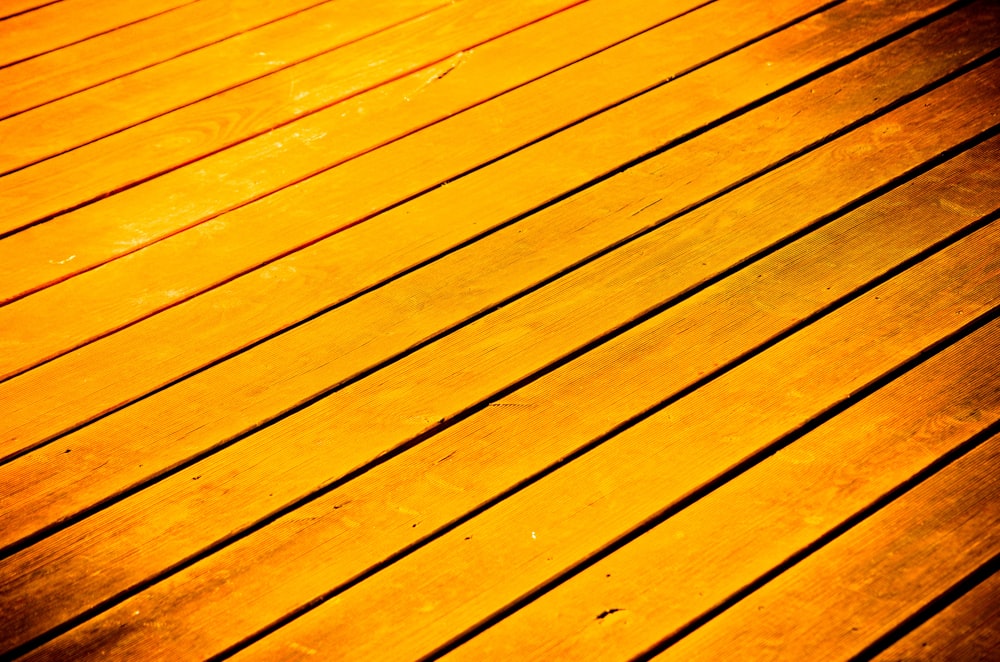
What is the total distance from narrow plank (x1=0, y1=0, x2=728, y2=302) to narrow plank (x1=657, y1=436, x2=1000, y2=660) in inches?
36.4

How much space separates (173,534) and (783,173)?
1.14 meters

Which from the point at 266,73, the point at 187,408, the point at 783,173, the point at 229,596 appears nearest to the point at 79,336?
the point at 187,408

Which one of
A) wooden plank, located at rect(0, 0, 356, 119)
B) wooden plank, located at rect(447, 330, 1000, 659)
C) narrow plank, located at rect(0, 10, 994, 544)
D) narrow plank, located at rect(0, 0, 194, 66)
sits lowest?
wooden plank, located at rect(447, 330, 1000, 659)

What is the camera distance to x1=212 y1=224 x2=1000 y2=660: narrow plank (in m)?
1.05

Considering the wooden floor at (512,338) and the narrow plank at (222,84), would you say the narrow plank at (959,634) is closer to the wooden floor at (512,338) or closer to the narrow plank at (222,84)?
the wooden floor at (512,338)

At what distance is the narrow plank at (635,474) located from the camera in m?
1.05

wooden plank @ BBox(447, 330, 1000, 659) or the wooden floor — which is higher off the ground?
the wooden floor

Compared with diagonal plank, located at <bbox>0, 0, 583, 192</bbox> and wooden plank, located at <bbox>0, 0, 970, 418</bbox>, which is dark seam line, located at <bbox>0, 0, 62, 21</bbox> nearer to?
diagonal plank, located at <bbox>0, 0, 583, 192</bbox>

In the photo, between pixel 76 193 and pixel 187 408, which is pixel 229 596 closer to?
pixel 187 408

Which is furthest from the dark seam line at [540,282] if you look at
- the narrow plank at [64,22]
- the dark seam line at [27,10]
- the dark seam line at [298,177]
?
the dark seam line at [27,10]

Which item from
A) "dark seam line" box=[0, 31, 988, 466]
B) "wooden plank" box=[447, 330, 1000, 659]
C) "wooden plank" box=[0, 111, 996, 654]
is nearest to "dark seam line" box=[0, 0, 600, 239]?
"dark seam line" box=[0, 31, 988, 466]

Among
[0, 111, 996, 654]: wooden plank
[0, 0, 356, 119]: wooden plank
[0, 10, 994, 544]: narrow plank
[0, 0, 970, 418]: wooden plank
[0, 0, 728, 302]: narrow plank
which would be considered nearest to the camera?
[0, 111, 996, 654]: wooden plank

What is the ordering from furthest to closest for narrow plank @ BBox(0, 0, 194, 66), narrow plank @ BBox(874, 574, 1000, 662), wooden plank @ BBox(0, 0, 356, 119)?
narrow plank @ BBox(0, 0, 194, 66)
wooden plank @ BBox(0, 0, 356, 119)
narrow plank @ BBox(874, 574, 1000, 662)

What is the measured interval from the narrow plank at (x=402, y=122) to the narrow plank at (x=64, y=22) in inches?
24.7
